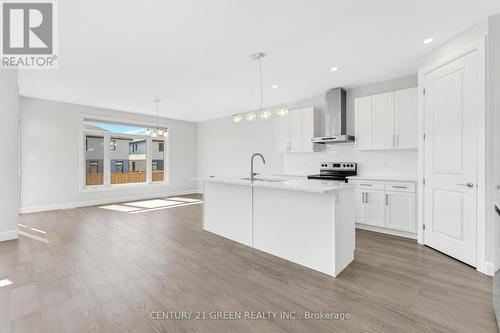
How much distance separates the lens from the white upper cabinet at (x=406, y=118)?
3.83 meters

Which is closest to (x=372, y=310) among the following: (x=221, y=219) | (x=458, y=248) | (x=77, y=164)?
(x=458, y=248)

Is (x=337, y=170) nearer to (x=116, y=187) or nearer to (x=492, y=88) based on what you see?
(x=492, y=88)

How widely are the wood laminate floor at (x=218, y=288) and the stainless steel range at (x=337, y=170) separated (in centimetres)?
152

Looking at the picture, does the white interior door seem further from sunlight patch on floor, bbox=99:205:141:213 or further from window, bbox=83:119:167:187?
window, bbox=83:119:167:187

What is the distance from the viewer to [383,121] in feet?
13.7

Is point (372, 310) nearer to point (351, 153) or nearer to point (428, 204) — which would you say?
point (428, 204)

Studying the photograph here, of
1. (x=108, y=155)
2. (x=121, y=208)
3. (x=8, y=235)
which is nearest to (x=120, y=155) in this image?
(x=108, y=155)

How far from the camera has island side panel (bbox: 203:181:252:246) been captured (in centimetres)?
339

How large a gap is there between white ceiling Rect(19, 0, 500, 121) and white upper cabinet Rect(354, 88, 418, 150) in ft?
1.47

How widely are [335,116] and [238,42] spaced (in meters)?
2.76

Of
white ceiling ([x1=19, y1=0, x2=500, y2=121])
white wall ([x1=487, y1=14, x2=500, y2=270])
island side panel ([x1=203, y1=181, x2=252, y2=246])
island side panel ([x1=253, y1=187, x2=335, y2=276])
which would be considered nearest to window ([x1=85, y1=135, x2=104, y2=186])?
white ceiling ([x1=19, y1=0, x2=500, y2=121])

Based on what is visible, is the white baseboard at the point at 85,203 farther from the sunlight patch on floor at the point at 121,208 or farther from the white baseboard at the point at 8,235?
the white baseboard at the point at 8,235

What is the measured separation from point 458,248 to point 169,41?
4527 mm

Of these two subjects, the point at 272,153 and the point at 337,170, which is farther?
the point at 272,153
